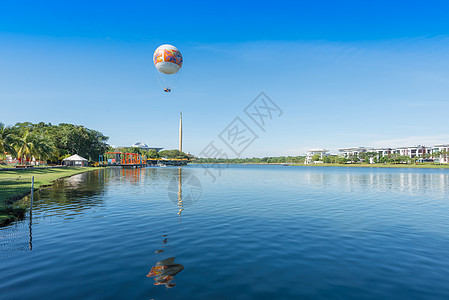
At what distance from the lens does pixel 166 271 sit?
9.21 metres

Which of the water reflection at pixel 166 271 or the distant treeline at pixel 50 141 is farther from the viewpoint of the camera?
the distant treeline at pixel 50 141

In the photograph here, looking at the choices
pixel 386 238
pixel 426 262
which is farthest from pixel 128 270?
pixel 386 238

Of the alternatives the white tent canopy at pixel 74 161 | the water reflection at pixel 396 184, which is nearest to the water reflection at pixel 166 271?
the water reflection at pixel 396 184

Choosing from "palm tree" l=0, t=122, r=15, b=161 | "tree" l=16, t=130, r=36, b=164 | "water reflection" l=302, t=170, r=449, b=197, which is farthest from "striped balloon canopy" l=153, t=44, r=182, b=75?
"tree" l=16, t=130, r=36, b=164

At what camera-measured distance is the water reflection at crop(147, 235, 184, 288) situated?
8.35 meters

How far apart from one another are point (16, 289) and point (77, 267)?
6.42ft

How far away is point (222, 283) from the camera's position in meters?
8.28

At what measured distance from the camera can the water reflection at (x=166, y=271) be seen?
8.35 metres

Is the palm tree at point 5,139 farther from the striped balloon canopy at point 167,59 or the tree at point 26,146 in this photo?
the striped balloon canopy at point 167,59

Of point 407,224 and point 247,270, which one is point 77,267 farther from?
point 407,224

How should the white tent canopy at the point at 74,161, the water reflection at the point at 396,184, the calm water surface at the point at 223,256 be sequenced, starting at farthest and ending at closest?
the white tent canopy at the point at 74,161, the water reflection at the point at 396,184, the calm water surface at the point at 223,256

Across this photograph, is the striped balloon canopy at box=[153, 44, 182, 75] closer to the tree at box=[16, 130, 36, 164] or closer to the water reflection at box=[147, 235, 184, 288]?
the water reflection at box=[147, 235, 184, 288]

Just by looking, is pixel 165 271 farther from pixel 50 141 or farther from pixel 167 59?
pixel 50 141

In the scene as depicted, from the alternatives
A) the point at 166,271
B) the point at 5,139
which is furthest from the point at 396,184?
the point at 5,139
